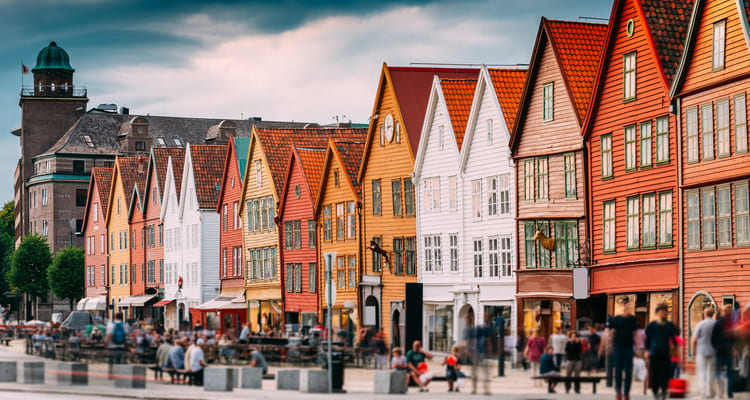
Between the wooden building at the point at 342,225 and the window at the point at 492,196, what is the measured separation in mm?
11490

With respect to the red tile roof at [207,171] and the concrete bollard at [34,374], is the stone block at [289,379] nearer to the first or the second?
the concrete bollard at [34,374]

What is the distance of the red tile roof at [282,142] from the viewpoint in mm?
74062

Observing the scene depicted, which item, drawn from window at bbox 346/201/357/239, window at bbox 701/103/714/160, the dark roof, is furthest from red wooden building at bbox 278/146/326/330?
the dark roof

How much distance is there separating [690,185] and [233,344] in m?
18.1

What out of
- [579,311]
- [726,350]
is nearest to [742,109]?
[579,311]

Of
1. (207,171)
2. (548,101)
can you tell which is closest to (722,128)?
(548,101)

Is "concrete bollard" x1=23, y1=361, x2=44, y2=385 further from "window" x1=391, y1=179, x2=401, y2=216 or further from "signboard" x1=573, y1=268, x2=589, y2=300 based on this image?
"window" x1=391, y1=179, x2=401, y2=216

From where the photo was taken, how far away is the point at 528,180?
50.7 meters

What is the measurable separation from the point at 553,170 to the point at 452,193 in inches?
338

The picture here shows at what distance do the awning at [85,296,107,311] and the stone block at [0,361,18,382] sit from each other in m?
67.1

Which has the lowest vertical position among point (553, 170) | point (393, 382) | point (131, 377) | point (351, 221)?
point (131, 377)

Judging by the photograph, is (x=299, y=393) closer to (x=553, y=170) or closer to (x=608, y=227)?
(x=608, y=227)

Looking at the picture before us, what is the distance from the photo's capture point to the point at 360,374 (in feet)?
136

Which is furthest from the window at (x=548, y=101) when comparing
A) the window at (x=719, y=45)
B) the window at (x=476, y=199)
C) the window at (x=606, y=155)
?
the window at (x=719, y=45)
